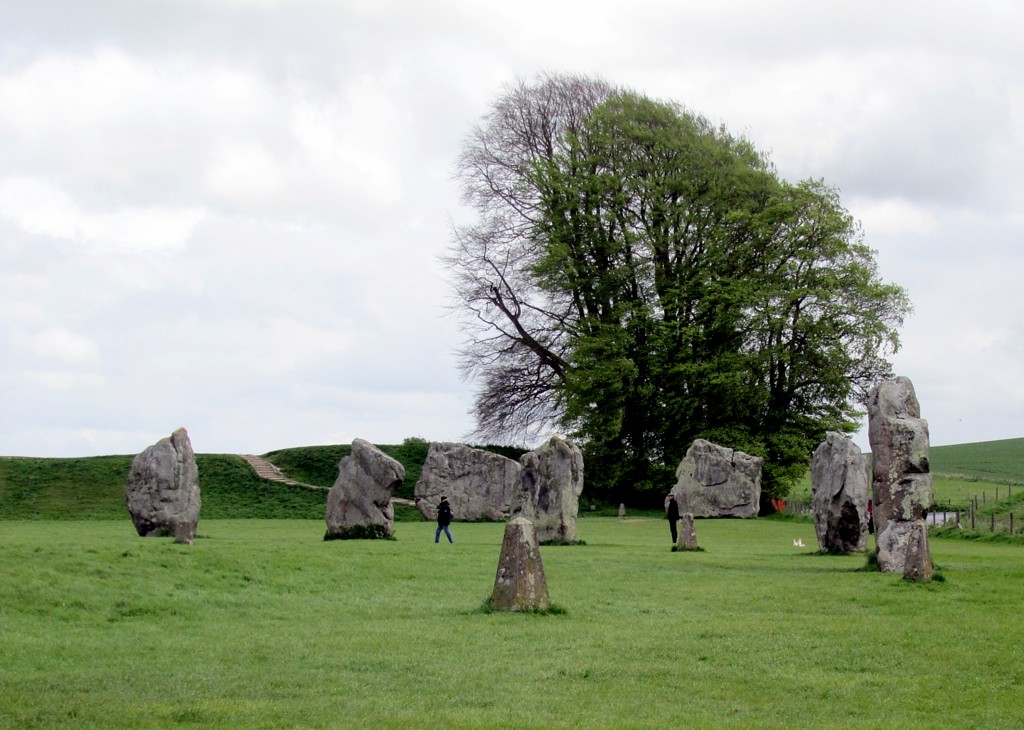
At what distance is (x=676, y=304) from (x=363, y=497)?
1093 inches

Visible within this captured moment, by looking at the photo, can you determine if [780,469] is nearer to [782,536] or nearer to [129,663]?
[782,536]

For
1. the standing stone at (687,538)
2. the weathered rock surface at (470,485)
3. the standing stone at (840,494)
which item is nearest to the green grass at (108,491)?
the weathered rock surface at (470,485)

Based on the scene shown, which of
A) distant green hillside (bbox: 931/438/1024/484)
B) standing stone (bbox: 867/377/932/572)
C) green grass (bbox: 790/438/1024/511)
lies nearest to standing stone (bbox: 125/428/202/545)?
standing stone (bbox: 867/377/932/572)

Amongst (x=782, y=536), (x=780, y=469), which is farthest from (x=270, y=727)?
(x=780, y=469)

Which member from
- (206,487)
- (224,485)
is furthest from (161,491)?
(224,485)

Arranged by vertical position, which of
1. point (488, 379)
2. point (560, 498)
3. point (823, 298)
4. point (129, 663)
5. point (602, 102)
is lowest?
point (129, 663)

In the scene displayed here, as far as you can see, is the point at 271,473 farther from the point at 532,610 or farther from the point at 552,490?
the point at 532,610

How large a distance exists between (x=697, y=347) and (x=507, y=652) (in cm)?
4279

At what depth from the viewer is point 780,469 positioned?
52.5m

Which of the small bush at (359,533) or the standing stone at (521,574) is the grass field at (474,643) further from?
the small bush at (359,533)

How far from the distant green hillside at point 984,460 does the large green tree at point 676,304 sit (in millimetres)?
12315

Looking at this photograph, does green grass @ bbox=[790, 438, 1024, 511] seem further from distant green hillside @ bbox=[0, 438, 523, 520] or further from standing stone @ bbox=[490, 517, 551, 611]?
standing stone @ bbox=[490, 517, 551, 611]

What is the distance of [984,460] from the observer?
80.6 meters

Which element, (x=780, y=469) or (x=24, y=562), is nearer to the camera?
(x=24, y=562)
